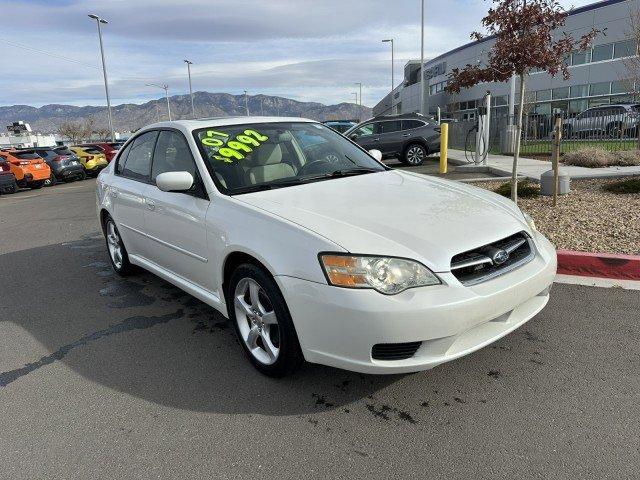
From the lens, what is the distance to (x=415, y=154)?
1567 cm

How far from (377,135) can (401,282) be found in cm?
1380

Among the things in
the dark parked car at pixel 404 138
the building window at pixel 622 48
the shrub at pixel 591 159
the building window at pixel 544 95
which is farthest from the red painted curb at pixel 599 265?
the building window at pixel 544 95

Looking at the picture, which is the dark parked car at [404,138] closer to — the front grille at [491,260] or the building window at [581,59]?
the front grille at [491,260]

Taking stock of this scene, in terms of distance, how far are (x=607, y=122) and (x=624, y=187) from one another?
8.52 meters

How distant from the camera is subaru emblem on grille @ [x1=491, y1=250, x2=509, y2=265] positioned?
275cm

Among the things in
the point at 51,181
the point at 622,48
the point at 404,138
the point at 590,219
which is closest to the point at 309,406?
the point at 590,219

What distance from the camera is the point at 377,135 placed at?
1578cm

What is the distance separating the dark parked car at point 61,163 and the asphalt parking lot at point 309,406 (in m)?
18.9

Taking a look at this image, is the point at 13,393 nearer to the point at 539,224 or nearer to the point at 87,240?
the point at 87,240

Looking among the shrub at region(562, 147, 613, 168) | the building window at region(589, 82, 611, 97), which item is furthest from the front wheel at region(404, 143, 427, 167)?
the building window at region(589, 82, 611, 97)

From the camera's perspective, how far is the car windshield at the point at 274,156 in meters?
3.59

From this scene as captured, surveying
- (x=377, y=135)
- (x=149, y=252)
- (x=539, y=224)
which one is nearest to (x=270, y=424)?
(x=149, y=252)

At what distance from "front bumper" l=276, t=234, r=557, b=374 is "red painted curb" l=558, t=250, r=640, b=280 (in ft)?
7.45

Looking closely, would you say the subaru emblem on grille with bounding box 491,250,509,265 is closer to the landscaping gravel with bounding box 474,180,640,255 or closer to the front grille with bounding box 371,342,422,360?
the front grille with bounding box 371,342,422,360
